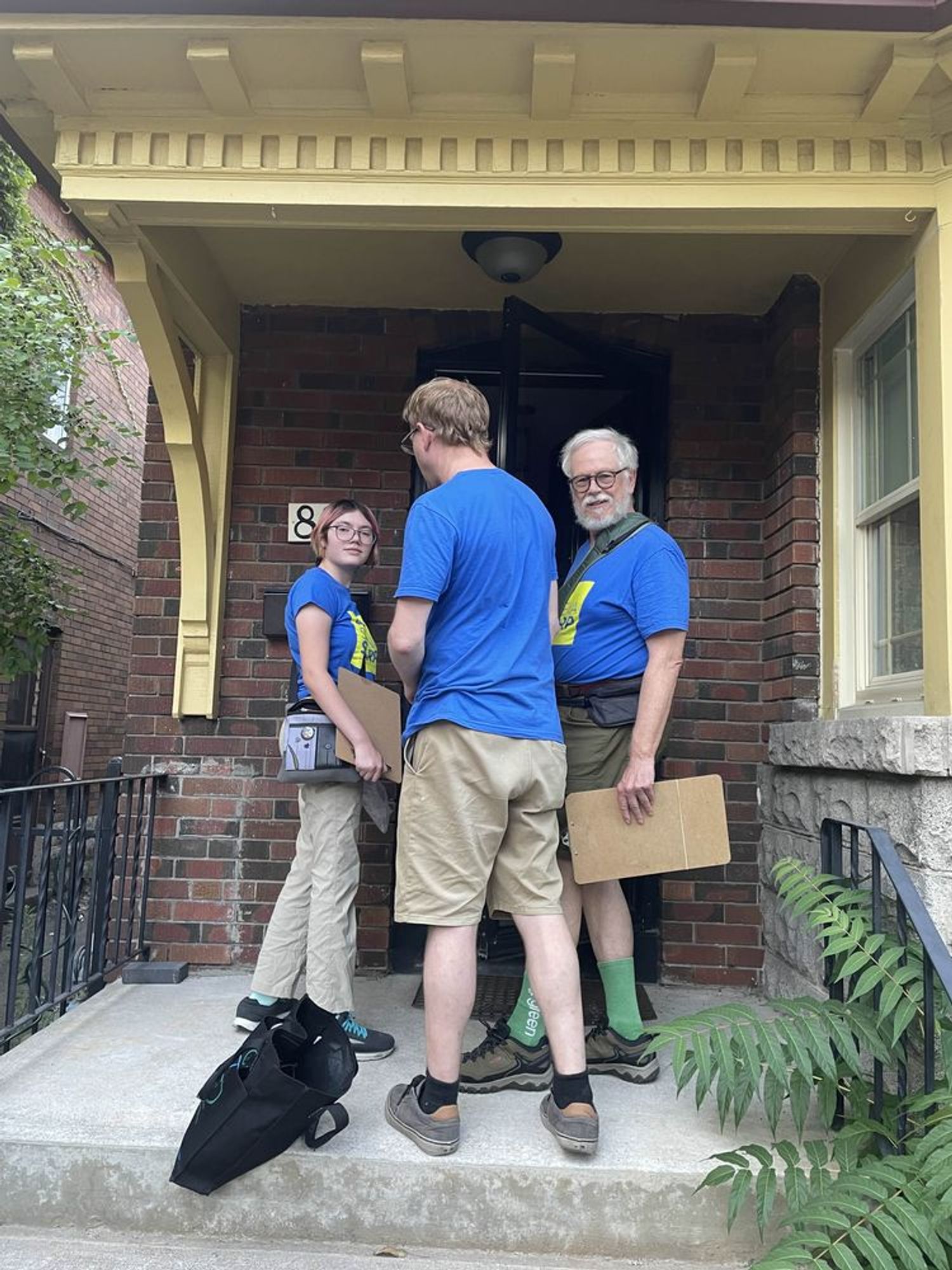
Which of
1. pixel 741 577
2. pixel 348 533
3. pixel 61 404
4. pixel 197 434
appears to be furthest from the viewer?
pixel 61 404

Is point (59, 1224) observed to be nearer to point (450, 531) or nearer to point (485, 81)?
point (450, 531)

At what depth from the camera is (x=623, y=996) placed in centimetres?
260

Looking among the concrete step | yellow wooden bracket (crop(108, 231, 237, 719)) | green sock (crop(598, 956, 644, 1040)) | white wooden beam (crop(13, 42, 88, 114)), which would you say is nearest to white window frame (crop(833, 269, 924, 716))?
green sock (crop(598, 956, 644, 1040))

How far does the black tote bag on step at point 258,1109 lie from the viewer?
79.4 inches

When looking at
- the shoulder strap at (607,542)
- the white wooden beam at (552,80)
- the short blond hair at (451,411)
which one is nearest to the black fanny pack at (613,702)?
the shoulder strap at (607,542)

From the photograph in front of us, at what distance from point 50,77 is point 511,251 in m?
1.45

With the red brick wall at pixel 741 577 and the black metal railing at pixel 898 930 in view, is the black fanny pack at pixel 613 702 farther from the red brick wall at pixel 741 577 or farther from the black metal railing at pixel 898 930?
the red brick wall at pixel 741 577

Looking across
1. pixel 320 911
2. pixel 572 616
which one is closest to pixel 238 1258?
pixel 320 911

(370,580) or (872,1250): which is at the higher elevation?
(370,580)

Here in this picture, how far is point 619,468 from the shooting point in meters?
2.71

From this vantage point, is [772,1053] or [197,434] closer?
[772,1053]

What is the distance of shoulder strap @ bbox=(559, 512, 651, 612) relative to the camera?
2699 mm

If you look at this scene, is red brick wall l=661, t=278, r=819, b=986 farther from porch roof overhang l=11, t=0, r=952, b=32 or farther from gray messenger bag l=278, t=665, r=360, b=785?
gray messenger bag l=278, t=665, r=360, b=785

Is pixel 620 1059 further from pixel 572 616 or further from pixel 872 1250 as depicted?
pixel 572 616
